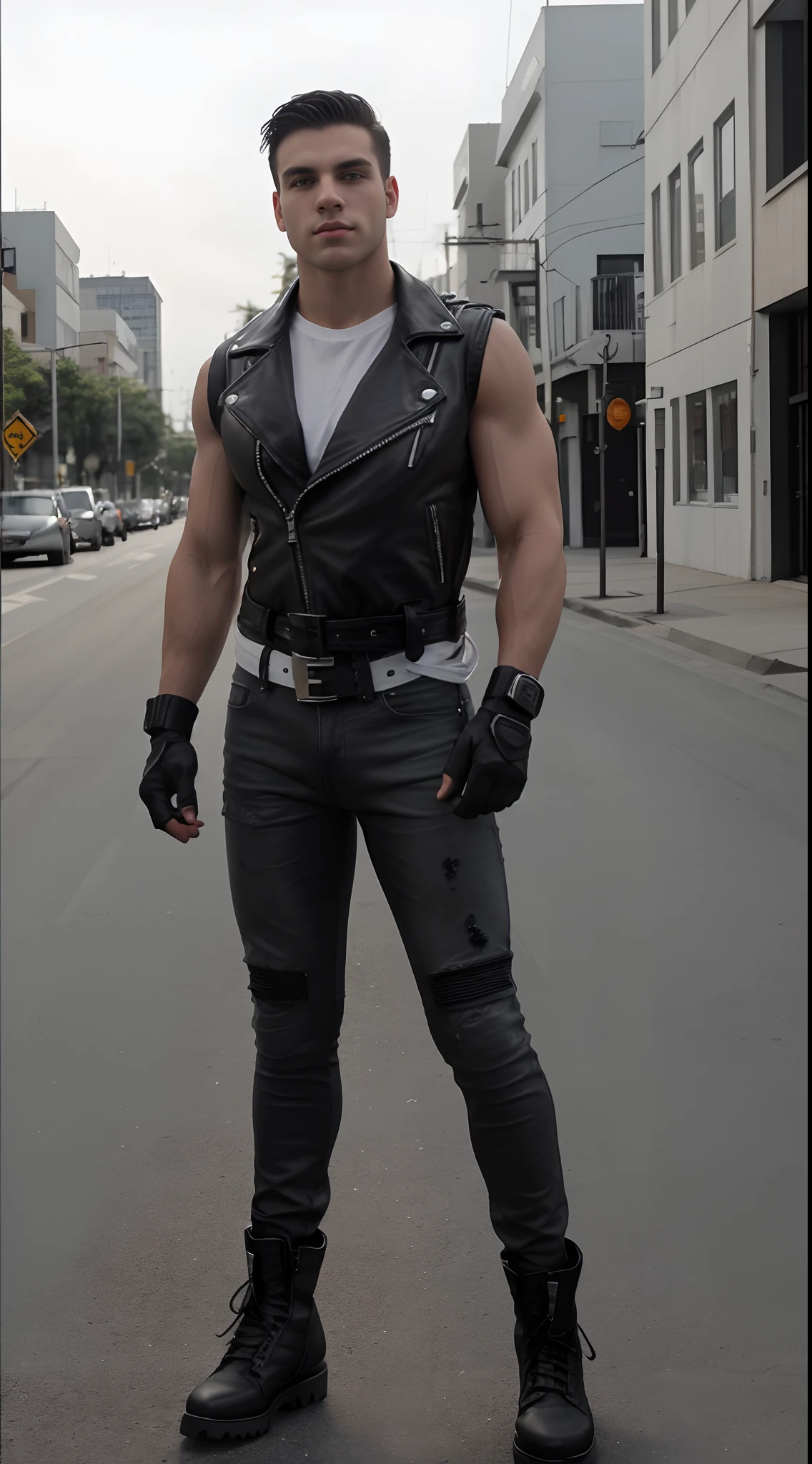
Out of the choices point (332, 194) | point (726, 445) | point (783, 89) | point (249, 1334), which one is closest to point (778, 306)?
point (783, 89)

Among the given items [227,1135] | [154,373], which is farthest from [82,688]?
[227,1135]

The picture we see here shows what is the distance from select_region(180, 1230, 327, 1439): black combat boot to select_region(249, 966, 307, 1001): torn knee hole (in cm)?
40

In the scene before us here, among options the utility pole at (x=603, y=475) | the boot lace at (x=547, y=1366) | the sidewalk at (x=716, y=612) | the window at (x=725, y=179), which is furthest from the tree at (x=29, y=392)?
the boot lace at (x=547, y=1366)

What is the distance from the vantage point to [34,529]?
32500 millimetres

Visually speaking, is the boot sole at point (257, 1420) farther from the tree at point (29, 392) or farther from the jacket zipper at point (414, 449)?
the tree at point (29, 392)

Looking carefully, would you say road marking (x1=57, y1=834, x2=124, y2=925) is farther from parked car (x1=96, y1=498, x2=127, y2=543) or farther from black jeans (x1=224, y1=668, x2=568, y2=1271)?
parked car (x1=96, y1=498, x2=127, y2=543)

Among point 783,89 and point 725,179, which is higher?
point 783,89

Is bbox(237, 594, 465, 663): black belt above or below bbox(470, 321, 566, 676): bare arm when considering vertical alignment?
below

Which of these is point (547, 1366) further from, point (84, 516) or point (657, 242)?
point (84, 516)

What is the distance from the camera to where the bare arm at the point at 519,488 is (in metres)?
2.56

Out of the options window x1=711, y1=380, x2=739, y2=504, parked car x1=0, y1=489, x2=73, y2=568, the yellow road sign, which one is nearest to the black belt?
window x1=711, y1=380, x2=739, y2=504

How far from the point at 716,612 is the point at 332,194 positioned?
51.6 ft

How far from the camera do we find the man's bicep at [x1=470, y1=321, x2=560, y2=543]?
2.56 meters

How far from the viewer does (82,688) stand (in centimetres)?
1257
